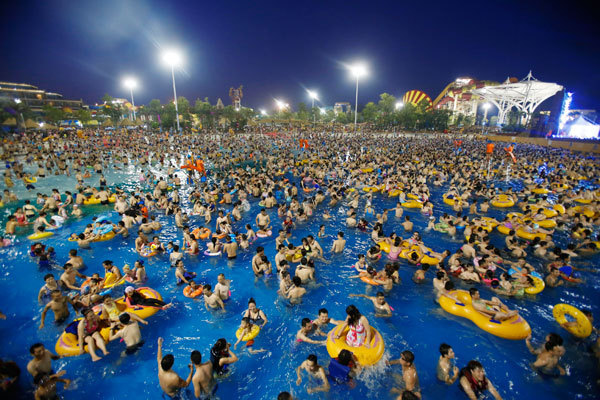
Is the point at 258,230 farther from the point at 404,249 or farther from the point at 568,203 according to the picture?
the point at 568,203

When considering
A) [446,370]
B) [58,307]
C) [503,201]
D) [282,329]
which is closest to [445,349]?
[446,370]

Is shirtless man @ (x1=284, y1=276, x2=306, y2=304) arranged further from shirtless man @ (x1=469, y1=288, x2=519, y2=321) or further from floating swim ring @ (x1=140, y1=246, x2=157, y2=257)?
floating swim ring @ (x1=140, y1=246, x2=157, y2=257)

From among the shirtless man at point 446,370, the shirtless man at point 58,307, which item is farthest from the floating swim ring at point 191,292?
the shirtless man at point 446,370

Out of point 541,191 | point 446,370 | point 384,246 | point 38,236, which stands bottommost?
point 446,370

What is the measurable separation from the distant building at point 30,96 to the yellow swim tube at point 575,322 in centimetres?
9126

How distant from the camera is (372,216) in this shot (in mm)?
13578

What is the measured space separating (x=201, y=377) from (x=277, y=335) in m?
2.03

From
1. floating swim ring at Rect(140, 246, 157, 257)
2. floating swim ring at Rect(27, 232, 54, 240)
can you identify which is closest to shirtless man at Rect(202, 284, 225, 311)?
floating swim ring at Rect(140, 246, 157, 257)

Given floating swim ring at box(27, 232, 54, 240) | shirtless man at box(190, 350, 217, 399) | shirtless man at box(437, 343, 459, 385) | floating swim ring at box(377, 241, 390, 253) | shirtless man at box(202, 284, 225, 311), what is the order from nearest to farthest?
shirtless man at box(190, 350, 217, 399), shirtless man at box(437, 343, 459, 385), shirtless man at box(202, 284, 225, 311), floating swim ring at box(377, 241, 390, 253), floating swim ring at box(27, 232, 54, 240)

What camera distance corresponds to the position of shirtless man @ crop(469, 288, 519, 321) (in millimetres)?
6191

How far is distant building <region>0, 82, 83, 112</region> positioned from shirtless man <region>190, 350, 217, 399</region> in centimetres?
8722

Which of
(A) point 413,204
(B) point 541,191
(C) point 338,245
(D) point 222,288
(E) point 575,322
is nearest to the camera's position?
(E) point 575,322

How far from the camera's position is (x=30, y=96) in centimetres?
7562

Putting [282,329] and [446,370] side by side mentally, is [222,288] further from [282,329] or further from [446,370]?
[446,370]
